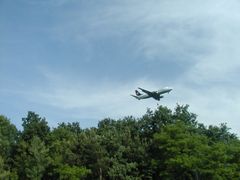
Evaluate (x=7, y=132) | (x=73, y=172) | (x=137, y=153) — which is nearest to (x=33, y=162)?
(x=73, y=172)

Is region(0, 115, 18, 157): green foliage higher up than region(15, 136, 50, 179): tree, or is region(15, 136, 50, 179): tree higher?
region(0, 115, 18, 157): green foliage

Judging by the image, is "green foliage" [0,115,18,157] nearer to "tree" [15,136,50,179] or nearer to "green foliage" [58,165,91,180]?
"tree" [15,136,50,179]

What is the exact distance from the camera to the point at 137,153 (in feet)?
186

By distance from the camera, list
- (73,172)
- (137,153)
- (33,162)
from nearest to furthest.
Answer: (73,172) → (33,162) → (137,153)

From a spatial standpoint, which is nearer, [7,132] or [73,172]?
[73,172]

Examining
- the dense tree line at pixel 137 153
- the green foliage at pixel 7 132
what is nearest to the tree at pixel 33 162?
the dense tree line at pixel 137 153

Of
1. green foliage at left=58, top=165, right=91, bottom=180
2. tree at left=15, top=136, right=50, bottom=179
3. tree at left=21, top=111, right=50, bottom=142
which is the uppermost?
tree at left=21, top=111, right=50, bottom=142

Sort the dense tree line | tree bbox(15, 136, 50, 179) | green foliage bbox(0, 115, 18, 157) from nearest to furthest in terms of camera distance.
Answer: the dense tree line
tree bbox(15, 136, 50, 179)
green foliage bbox(0, 115, 18, 157)

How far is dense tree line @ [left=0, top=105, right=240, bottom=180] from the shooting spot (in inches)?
1962

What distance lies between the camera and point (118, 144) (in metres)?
56.4

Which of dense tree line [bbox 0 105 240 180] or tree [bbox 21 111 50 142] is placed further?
tree [bbox 21 111 50 142]

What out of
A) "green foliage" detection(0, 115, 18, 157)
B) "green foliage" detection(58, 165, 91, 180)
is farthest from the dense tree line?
"green foliage" detection(0, 115, 18, 157)

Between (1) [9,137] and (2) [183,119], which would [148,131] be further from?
(1) [9,137]

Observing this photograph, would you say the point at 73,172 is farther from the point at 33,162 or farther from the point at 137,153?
the point at 137,153
